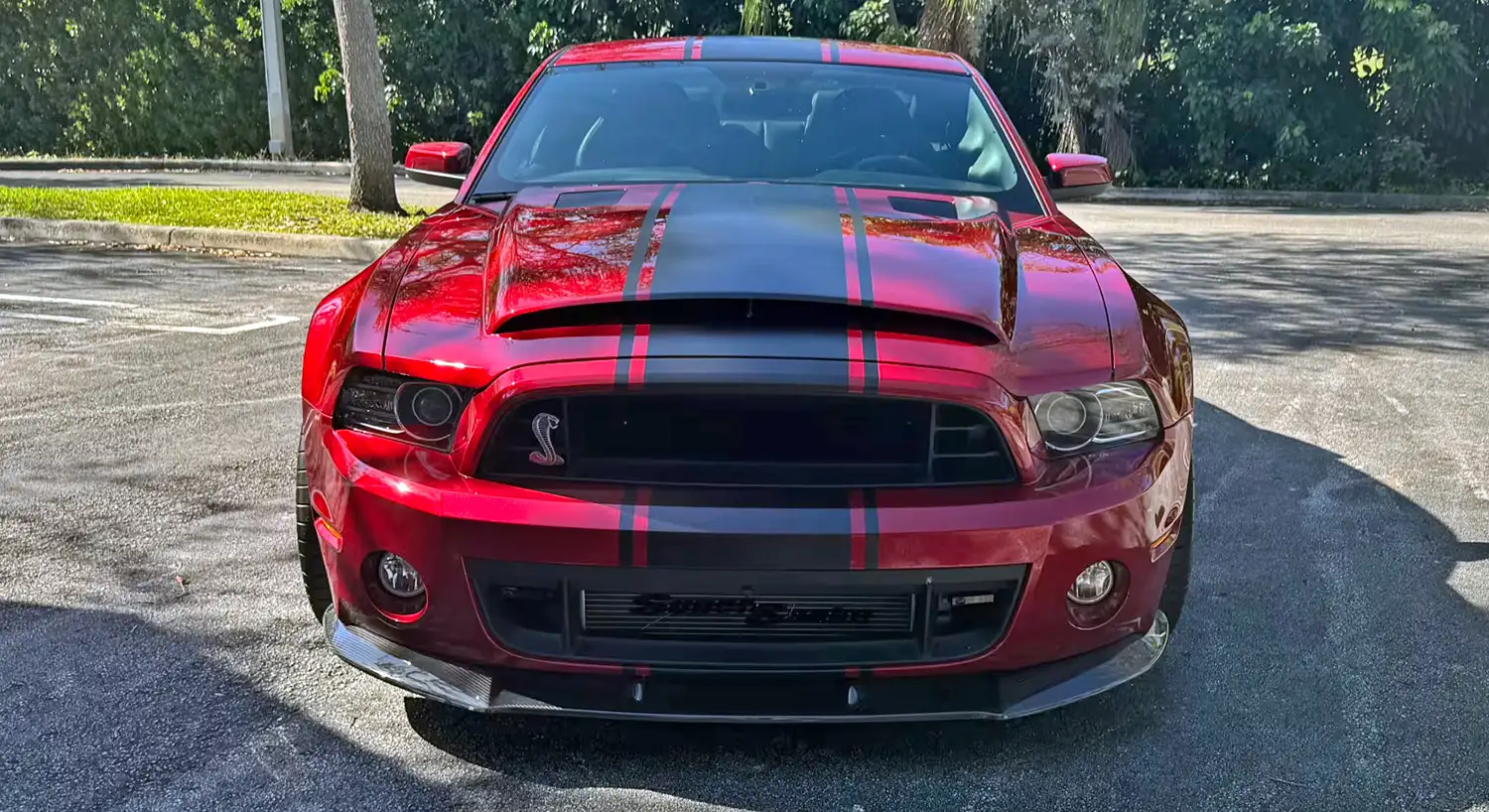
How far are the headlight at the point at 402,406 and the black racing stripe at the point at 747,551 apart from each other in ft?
1.58

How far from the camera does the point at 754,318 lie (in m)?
2.46

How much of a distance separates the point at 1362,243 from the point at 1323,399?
7166 millimetres

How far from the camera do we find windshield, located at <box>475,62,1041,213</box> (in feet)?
12.0

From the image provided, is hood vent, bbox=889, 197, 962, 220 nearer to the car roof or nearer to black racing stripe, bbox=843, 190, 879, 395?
black racing stripe, bbox=843, 190, 879, 395

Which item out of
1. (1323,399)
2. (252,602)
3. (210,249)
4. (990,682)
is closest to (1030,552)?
(990,682)

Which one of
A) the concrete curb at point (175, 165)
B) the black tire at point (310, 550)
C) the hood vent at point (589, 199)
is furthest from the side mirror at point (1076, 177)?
the concrete curb at point (175, 165)

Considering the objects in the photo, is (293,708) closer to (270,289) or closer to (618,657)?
(618,657)

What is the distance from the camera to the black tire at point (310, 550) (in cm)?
269

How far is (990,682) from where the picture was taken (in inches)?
96.9

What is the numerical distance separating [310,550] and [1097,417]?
164 cm

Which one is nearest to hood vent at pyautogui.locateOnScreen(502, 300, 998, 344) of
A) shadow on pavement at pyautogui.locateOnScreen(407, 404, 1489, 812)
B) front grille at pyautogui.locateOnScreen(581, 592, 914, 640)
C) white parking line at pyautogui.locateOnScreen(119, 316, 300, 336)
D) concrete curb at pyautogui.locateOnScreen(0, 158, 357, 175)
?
front grille at pyautogui.locateOnScreen(581, 592, 914, 640)

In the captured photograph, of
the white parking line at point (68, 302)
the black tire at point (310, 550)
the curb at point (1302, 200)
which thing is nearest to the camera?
the black tire at point (310, 550)

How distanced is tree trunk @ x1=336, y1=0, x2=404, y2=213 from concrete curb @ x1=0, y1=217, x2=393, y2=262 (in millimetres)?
1869

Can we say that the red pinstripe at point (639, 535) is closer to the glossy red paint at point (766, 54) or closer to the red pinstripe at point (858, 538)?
the red pinstripe at point (858, 538)
